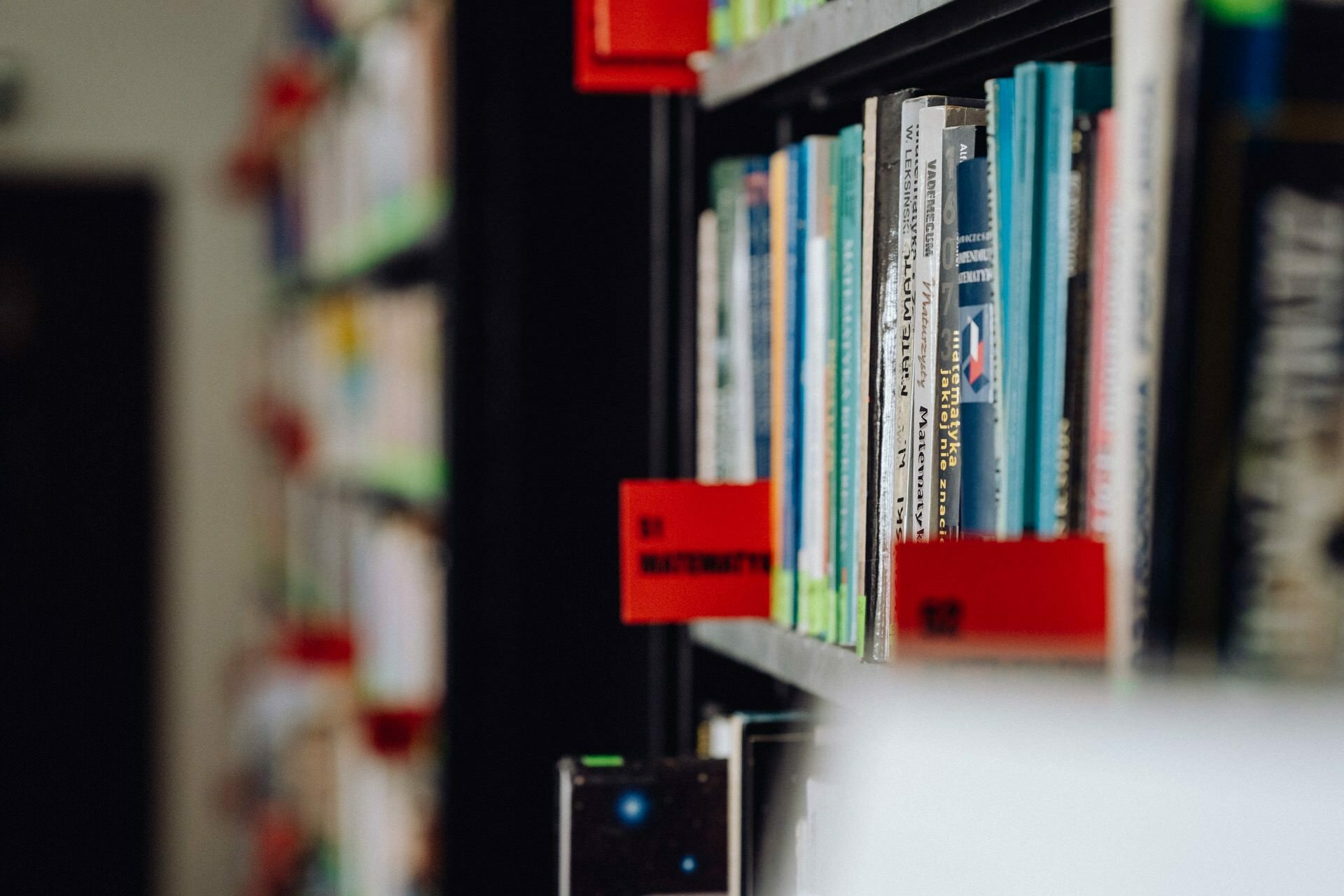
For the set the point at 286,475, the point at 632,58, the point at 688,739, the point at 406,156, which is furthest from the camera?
the point at 286,475

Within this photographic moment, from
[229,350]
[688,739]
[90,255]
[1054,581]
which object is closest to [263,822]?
[229,350]

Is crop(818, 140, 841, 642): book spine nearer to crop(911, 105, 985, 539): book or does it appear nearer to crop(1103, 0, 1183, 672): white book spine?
crop(911, 105, 985, 539): book

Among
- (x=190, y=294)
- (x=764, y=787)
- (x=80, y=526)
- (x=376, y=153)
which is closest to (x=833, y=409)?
(x=764, y=787)

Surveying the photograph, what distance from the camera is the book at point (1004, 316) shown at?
70cm

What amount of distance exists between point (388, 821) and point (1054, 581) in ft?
5.71

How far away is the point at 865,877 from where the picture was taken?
1.30ft

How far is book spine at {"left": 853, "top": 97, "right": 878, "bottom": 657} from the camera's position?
0.78 metres

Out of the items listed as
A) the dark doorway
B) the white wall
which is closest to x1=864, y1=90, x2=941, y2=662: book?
the white wall

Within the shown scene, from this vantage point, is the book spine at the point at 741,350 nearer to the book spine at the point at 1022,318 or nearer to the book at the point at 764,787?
the book at the point at 764,787

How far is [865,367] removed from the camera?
80 cm

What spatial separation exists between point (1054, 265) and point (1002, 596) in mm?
203

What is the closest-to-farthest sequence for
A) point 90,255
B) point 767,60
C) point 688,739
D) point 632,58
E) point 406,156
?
point 767,60, point 632,58, point 688,739, point 406,156, point 90,255

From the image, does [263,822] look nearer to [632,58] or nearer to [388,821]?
[388,821]

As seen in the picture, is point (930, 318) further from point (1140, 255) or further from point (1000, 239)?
point (1140, 255)
